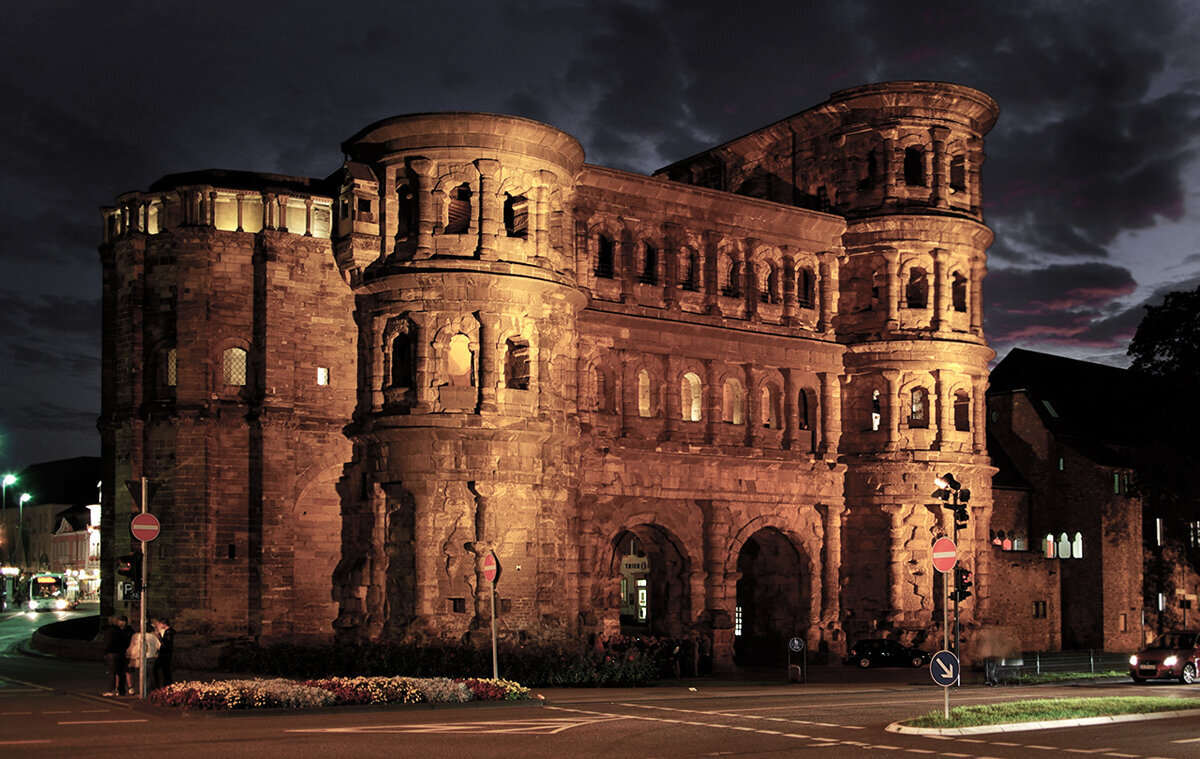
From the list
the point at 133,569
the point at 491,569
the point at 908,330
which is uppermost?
the point at 908,330

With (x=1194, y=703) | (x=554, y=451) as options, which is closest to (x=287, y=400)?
(x=554, y=451)

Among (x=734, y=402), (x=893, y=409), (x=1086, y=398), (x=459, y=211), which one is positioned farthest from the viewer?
(x=1086, y=398)

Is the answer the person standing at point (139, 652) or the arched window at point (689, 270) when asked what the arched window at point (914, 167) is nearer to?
the arched window at point (689, 270)

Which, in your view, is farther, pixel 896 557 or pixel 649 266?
pixel 896 557

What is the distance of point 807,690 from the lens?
122ft

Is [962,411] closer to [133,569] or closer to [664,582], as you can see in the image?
[664,582]

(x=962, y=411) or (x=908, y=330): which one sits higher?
(x=908, y=330)

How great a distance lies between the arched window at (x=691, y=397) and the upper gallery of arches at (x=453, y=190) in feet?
28.9

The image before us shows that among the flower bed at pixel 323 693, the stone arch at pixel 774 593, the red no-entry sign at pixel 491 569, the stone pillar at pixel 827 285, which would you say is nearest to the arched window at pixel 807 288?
the stone pillar at pixel 827 285

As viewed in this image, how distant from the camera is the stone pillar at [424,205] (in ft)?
135

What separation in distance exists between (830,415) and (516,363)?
14.9m

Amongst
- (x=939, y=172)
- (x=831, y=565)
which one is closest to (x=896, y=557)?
(x=831, y=565)

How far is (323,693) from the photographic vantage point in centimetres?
2653

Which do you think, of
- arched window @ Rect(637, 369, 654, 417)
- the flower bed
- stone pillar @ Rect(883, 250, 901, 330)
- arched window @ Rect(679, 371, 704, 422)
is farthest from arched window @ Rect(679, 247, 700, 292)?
the flower bed
